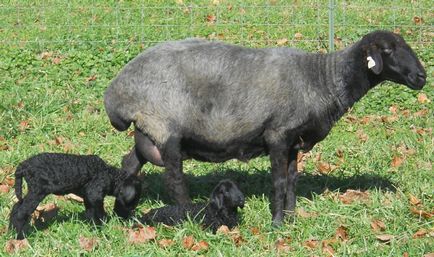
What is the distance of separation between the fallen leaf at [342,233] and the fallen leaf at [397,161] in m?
2.00

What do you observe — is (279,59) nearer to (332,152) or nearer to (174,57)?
(174,57)

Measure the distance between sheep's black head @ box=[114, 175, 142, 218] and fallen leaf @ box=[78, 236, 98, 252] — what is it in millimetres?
550

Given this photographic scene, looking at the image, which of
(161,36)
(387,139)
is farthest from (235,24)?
(387,139)

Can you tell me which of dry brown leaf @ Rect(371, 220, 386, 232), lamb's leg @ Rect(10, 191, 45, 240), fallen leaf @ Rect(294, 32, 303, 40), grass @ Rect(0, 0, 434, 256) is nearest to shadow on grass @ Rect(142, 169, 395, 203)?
grass @ Rect(0, 0, 434, 256)

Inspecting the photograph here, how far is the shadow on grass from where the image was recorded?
7.80m

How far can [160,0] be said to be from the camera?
1452cm

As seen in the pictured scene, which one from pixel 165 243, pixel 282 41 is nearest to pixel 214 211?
pixel 165 243

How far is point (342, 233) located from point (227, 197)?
3.17 feet

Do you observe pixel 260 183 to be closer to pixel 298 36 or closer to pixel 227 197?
pixel 227 197

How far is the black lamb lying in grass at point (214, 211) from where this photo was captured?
6.59 m

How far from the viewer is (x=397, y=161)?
857cm

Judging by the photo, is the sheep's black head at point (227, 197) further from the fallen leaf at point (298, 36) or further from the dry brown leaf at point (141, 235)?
the fallen leaf at point (298, 36)

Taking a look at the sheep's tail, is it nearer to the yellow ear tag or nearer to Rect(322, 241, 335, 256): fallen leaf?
Rect(322, 241, 335, 256): fallen leaf

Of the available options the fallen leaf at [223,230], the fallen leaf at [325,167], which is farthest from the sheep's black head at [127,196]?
the fallen leaf at [325,167]
